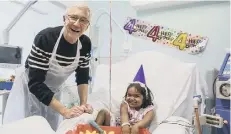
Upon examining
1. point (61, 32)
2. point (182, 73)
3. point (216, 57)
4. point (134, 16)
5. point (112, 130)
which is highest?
point (134, 16)

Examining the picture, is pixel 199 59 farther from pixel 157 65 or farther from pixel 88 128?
pixel 88 128

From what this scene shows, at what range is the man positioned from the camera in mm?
1216

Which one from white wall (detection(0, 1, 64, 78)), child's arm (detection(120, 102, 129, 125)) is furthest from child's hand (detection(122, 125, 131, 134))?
white wall (detection(0, 1, 64, 78))

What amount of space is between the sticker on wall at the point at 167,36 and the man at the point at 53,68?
0.89m

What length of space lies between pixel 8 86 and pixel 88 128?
109cm

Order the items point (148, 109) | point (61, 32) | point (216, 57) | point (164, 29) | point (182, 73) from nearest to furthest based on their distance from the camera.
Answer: point (61, 32) < point (148, 109) < point (182, 73) < point (216, 57) < point (164, 29)

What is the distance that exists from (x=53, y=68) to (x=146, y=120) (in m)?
0.62

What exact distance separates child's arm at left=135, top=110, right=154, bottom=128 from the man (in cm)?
30

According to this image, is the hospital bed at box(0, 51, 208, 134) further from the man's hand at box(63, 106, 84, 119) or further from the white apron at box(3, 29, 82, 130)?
the white apron at box(3, 29, 82, 130)

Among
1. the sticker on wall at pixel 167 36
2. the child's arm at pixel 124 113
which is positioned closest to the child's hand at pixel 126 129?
the child's arm at pixel 124 113

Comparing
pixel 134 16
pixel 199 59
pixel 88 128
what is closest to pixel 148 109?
pixel 88 128

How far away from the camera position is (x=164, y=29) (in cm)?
210

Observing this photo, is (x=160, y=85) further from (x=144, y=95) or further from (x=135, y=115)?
(x=135, y=115)

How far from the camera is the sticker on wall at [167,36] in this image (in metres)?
1.96
